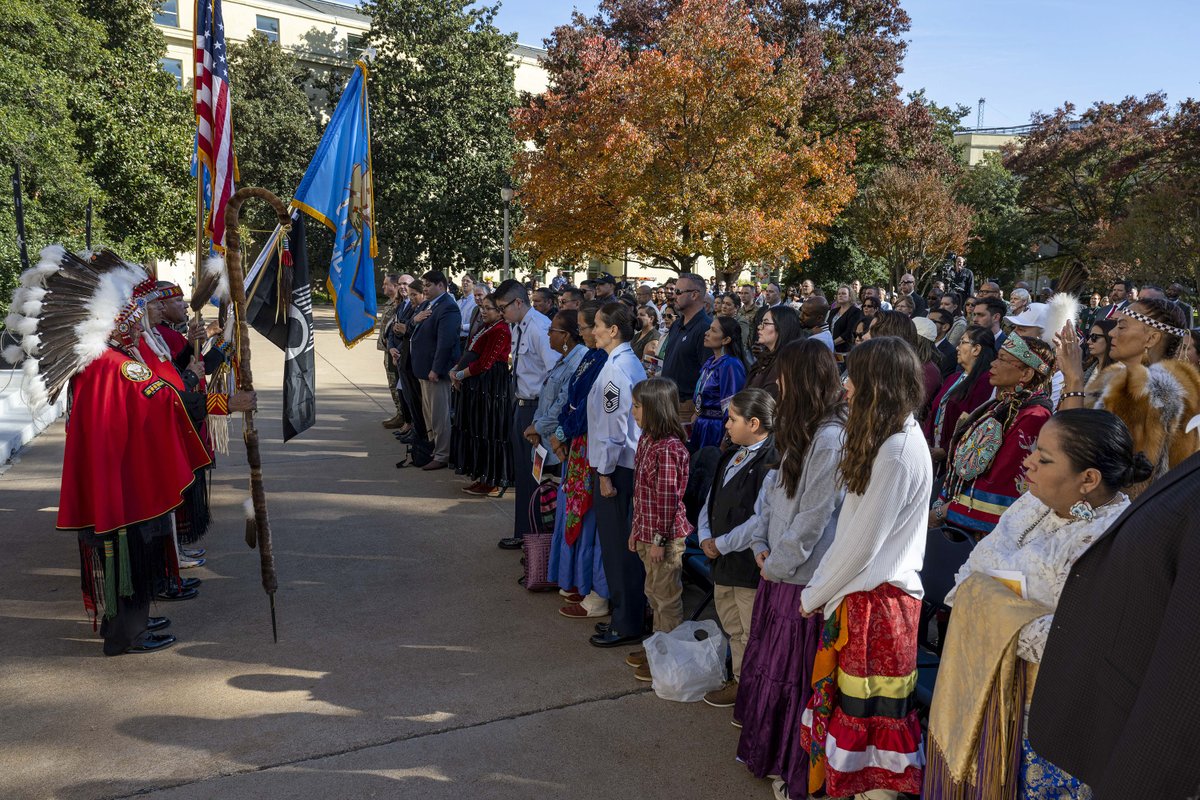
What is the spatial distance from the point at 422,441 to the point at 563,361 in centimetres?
365

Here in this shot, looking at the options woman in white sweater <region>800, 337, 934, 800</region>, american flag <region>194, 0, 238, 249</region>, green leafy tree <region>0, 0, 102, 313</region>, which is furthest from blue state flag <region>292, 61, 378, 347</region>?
green leafy tree <region>0, 0, 102, 313</region>

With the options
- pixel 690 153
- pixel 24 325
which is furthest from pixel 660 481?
pixel 690 153

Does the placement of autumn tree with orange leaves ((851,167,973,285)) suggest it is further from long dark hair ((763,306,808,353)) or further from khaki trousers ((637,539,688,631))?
khaki trousers ((637,539,688,631))

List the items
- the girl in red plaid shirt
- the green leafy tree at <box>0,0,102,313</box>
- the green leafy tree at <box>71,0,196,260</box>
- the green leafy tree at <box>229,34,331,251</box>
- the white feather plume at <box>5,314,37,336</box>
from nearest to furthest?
the girl in red plaid shirt
the white feather plume at <box>5,314,37,336</box>
the green leafy tree at <box>0,0,102,313</box>
the green leafy tree at <box>71,0,196,260</box>
the green leafy tree at <box>229,34,331,251</box>

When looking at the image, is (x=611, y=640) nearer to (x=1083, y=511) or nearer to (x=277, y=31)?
(x=1083, y=511)

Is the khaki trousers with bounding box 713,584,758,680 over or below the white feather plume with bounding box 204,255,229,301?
below

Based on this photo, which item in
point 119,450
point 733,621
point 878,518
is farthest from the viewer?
point 119,450

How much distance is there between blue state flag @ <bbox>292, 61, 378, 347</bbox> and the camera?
5715mm

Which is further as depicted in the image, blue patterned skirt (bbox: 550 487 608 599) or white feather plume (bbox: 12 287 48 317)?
blue patterned skirt (bbox: 550 487 608 599)

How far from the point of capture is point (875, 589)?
2.86 meters

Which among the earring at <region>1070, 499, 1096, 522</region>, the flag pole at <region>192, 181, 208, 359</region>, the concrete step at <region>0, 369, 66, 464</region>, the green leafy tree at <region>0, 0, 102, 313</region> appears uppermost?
the green leafy tree at <region>0, 0, 102, 313</region>

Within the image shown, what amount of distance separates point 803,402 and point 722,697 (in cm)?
161

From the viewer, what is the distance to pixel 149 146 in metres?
19.0

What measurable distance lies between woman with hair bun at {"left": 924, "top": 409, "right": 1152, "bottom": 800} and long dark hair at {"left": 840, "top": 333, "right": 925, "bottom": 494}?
1.40 ft
